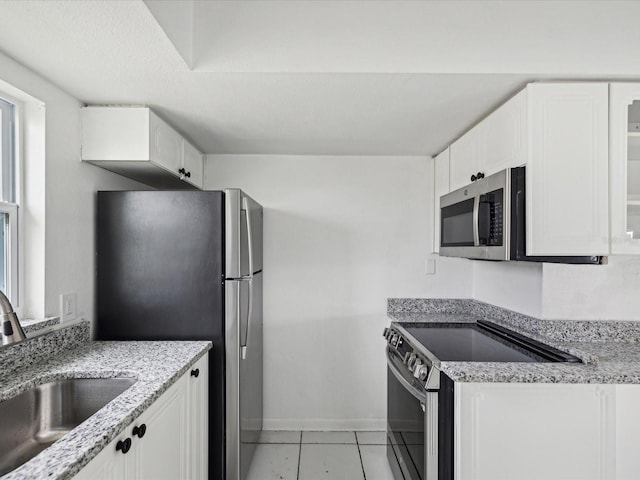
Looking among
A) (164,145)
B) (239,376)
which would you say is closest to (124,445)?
(239,376)

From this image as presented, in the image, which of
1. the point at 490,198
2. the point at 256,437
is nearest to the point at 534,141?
the point at 490,198

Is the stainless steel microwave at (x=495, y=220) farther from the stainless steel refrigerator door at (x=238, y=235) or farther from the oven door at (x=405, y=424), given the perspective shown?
the stainless steel refrigerator door at (x=238, y=235)

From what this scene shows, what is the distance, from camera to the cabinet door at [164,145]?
209 centimetres

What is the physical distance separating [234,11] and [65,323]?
1642 millimetres

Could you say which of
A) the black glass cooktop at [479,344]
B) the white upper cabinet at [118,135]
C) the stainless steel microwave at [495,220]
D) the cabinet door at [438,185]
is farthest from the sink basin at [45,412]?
the cabinet door at [438,185]

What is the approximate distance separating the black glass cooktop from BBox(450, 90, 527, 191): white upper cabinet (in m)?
0.90

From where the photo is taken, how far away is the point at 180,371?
163 cm

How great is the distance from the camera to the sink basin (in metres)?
1.33

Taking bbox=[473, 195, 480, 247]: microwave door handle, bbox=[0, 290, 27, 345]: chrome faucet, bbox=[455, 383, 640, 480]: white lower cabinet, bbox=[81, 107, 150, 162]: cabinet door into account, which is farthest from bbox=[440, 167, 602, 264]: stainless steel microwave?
bbox=[0, 290, 27, 345]: chrome faucet

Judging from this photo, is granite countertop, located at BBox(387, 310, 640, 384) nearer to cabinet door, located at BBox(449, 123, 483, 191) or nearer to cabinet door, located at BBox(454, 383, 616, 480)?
cabinet door, located at BBox(454, 383, 616, 480)

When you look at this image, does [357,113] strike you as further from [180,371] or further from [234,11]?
[180,371]

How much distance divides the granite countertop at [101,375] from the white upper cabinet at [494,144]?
1737 mm

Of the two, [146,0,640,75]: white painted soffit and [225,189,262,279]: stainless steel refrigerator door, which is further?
[225,189,262,279]: stainless steel refrigerator door

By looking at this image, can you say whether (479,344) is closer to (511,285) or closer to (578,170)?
(511,285)
